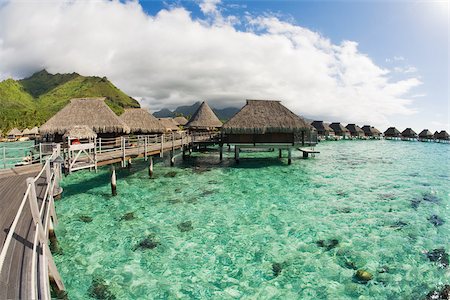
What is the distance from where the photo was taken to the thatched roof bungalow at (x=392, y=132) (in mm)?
80250

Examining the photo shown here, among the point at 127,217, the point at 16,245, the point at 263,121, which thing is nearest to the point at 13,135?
the point at 263,121

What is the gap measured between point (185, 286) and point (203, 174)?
1447 centimetres

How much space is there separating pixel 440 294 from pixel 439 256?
2.57 metres

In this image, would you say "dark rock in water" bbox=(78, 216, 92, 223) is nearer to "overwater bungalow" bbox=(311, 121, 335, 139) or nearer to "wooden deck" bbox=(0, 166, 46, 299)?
"wooden deck" bbox=(0, 166, 46, 299)

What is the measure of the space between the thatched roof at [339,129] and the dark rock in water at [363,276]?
254 ft

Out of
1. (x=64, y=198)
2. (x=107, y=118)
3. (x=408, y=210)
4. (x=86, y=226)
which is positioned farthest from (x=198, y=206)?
(x=107, y=118)

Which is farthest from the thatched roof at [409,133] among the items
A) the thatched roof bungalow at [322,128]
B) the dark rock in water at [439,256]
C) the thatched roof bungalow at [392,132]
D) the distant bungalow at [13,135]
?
the distant bungalow at [13,135]

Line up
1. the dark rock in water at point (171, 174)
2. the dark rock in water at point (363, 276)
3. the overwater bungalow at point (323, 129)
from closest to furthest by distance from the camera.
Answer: the dark rock in water at point (363, 276) → the dark rock in water at point (171, 174) → the overwater bungalow at point (323, 129)

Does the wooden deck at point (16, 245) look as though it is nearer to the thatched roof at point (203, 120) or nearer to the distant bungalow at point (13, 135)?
the thatched roof at point (203, 120)

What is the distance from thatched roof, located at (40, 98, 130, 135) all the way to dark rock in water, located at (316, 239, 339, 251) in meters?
20.1

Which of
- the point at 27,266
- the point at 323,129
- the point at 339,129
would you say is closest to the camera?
the point at 27,266

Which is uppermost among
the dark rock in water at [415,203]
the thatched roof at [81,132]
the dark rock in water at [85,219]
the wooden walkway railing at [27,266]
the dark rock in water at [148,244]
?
the thatched roof at [81,132]

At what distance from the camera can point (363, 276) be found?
7863mm

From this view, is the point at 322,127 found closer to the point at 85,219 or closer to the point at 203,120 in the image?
the point at 203,120
